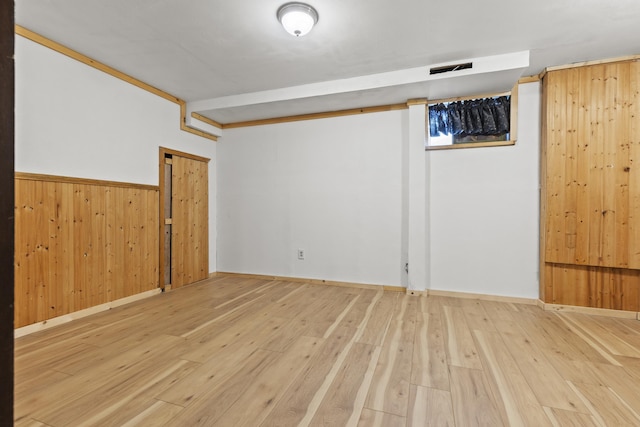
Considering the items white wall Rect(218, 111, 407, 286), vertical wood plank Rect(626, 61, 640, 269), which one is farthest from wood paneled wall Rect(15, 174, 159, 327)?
vertical wood plank Rect(626, 61, 640, 269)

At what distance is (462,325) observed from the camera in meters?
2.63

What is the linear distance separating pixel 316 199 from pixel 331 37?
6.99 feet

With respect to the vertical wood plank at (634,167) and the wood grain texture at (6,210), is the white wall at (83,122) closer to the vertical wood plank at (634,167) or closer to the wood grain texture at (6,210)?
the wood grain texture at (6,210)

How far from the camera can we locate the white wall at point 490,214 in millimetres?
3266

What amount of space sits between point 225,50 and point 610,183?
3966 mm

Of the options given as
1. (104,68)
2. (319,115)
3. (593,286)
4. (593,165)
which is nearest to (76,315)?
(104,68)

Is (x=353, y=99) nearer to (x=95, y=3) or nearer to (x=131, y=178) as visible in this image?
(x=95, y=3)

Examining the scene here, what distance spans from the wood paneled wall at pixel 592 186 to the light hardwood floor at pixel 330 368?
423mm

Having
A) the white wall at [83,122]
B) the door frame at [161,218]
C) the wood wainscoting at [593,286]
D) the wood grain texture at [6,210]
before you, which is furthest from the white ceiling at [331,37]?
the wood wainscoting at [593,286]

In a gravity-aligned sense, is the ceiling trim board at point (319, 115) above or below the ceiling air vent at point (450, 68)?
below

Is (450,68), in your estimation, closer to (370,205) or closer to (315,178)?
(370,205)

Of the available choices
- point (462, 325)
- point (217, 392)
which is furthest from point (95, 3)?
point (462, 325)

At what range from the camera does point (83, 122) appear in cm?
282

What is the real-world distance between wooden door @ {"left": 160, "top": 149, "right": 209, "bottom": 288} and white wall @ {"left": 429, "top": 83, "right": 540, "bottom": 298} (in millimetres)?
3303
